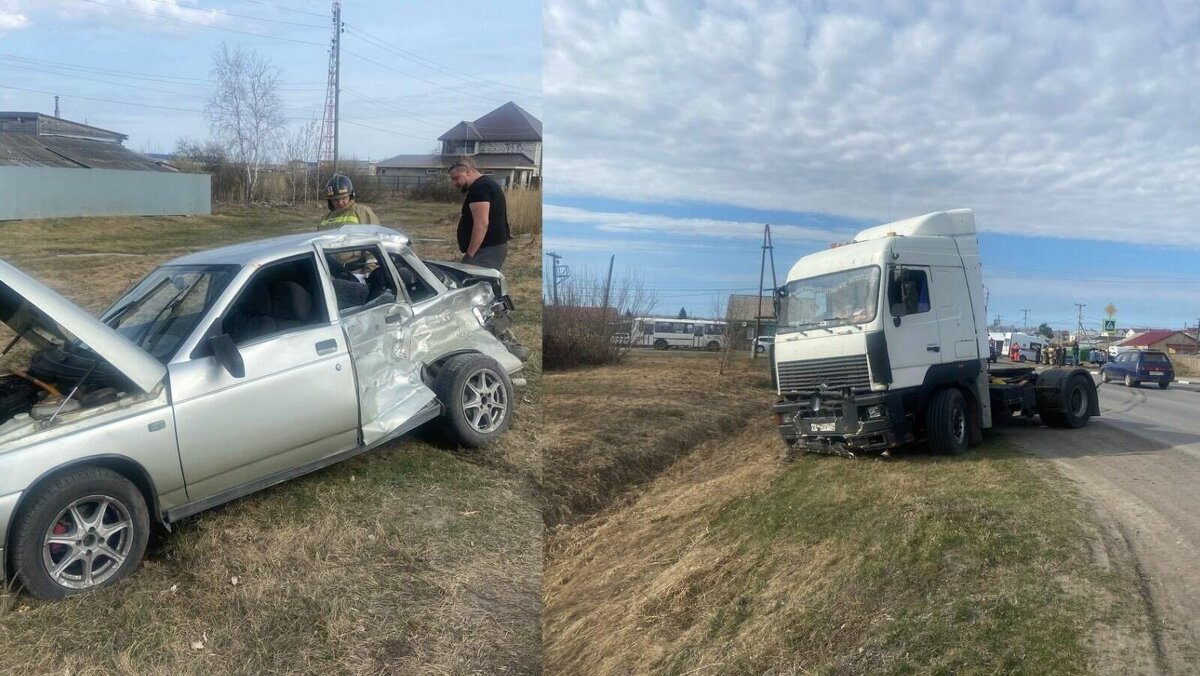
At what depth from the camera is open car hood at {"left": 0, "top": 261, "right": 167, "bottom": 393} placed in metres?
4.19

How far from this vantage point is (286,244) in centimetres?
558

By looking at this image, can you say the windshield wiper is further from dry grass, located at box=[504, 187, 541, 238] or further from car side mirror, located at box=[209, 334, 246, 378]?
dry grass, located at box=[504, 187, 541, 238]

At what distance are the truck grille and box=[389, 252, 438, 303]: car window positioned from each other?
5875mm

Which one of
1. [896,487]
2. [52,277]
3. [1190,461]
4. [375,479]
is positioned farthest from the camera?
[1190,461]

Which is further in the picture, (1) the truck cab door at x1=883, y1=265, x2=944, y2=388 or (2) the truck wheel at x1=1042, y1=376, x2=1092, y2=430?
(2) the truck wheel at x1=1042, y1=376, x2=1092, y2=430

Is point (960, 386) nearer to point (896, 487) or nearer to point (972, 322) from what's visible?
point (972, 322)

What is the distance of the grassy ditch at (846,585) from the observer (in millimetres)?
4539

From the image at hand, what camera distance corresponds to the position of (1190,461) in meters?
10.2

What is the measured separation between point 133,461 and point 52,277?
2.40 m

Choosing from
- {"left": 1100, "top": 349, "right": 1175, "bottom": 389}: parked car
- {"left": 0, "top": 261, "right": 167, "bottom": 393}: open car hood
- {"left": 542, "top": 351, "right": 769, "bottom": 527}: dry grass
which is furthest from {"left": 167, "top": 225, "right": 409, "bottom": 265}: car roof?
{"left": 1100, "top": 349, "right": 1175, "bottom": 389}: parked car

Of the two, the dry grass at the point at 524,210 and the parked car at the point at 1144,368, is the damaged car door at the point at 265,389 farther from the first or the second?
the parked car at the point at 1144,368

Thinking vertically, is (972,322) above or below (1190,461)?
above

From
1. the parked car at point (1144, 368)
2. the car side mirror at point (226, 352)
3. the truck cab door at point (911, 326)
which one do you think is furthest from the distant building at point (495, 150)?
the parked car at point (1144, 368)

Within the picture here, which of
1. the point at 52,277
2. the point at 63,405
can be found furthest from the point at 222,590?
the point at 52,277
